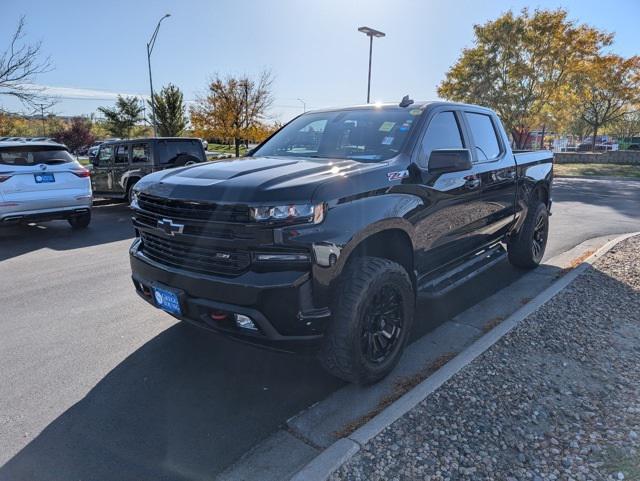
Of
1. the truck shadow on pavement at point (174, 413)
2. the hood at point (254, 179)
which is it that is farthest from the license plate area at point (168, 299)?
the hood at point (254, 179)

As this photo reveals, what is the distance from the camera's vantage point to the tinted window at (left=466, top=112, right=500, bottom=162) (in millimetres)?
4426

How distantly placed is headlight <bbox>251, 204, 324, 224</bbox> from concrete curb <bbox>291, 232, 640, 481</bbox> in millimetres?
1202

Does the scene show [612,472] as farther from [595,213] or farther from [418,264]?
[595,213]

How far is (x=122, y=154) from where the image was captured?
11.2m

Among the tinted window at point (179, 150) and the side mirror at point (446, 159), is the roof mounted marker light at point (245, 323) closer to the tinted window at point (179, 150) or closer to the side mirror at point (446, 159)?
the side mirror at point (446, 159)

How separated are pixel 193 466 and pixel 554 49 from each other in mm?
25637

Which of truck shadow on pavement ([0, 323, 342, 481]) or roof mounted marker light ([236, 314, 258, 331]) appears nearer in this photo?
truck shadow on pavement ([0, 323, 342, 481])

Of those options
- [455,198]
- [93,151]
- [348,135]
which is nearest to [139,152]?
[348,135]

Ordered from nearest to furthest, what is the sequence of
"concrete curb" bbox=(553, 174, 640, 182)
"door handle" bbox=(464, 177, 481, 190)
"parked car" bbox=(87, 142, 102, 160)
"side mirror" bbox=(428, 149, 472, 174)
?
"side mirror" bbox=(428, 149, 472, 174) → "door handle" bbox=(464, 177, 481, 190) → "parked car" bbox=(87, 142, 102, 160) → "concrete curb" bbox=(553, 174, 640, 182)

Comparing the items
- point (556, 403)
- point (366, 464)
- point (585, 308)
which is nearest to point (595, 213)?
point (585, 308)

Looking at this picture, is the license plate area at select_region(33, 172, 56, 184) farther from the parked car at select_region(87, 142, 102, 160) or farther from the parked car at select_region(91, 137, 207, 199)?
the parked car at select_region(87, 142, 102, 160)

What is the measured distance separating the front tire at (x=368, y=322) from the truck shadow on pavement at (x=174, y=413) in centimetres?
36

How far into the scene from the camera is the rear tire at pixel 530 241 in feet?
18.1

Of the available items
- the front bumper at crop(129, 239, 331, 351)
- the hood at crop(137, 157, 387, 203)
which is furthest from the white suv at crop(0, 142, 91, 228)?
the front bumper at crop(129, 239, 331, 351)
